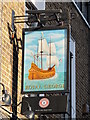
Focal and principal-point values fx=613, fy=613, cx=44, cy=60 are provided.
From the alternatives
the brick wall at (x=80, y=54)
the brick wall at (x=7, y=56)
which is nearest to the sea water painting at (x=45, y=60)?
the brick wall at (x=7, y=56)

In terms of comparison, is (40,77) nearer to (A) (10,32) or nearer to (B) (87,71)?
(A) (10,32)

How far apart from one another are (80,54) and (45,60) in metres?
7.47

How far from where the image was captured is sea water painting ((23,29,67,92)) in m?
14.0

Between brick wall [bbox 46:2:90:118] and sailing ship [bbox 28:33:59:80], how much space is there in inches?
213

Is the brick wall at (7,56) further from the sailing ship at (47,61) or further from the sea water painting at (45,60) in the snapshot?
the sailing ship at (47,61)

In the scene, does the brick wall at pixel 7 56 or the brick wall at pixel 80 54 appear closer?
the brick wall at pixel 7 56

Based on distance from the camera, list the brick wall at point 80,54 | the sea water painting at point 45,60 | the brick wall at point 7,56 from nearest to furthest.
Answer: the sea water painting at point 45,60 → the brick wall at point 7,56 → the brick wall at point 80,54

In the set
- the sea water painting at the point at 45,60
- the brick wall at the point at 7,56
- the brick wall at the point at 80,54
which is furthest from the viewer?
the brick wall at the point at 80,54

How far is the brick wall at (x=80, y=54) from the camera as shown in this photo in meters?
20.7

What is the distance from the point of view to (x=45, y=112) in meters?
14.0

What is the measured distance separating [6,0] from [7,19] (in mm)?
464

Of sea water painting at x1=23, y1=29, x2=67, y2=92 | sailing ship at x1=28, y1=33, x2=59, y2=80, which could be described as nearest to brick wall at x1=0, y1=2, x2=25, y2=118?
sea water painting at x1=23, y1=29, x2=67, y2=92

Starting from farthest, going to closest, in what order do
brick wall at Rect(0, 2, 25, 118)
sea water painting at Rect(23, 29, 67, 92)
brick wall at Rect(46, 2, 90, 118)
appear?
1. brick wall at Rect(46, 2, 90, 118)
2. brick wall at Rect(0, 2, 25, 118)
3. sea water painting at Rect(23, 29, 67, 92)

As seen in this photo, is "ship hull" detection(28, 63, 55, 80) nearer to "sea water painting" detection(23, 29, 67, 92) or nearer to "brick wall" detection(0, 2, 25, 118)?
"sea water painting" detection(23, 29, 67, 92)
